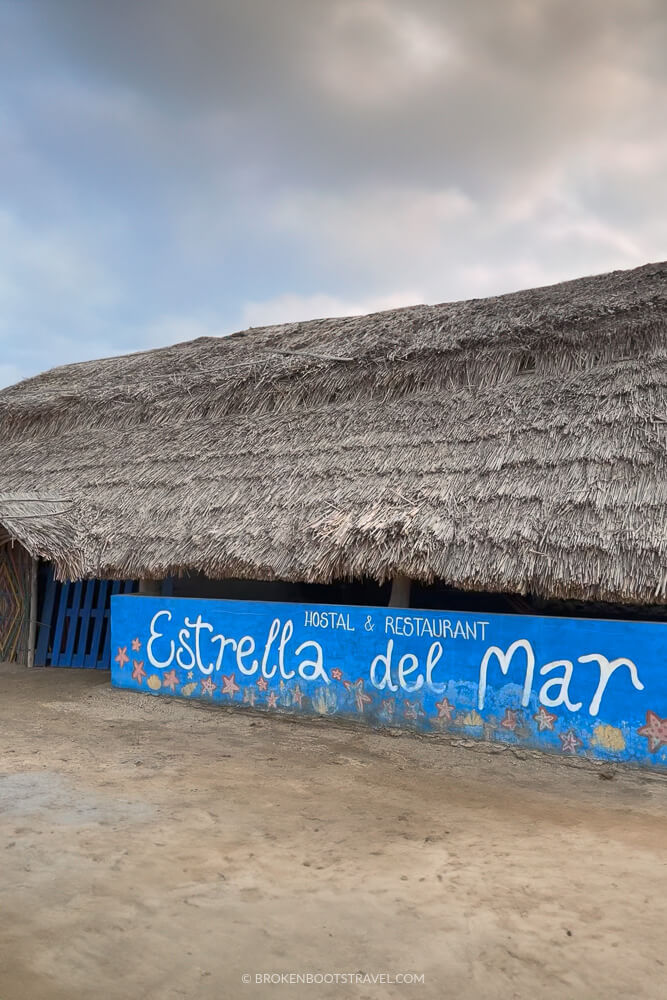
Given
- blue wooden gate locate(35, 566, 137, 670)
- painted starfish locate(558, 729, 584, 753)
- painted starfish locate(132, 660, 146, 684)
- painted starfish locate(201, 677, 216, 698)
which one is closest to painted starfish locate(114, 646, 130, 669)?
painted starfish locate(132, 660, 146, 684)

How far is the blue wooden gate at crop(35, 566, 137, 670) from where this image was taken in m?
10.8

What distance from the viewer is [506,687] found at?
658 centimetres

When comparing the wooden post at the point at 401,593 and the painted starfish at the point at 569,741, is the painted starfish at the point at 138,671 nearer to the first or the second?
the wooden post at the point at 401,593

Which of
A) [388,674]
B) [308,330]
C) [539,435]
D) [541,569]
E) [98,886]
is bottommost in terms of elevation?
[98,886]

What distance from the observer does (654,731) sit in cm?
592

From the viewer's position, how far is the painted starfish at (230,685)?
26.8 feet

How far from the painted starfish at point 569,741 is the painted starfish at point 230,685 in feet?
11.3

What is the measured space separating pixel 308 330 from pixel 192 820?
9.05m

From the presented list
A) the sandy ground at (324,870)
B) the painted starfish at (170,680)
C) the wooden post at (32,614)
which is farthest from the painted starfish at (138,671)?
the wooden post at (32,614)

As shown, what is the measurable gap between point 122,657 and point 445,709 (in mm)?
4151

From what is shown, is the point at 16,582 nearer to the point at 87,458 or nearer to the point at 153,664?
the point at 87,458

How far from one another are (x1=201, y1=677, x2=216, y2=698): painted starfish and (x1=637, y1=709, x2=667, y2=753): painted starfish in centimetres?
442

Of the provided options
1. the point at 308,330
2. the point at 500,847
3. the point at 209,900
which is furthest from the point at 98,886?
the point at 308,330

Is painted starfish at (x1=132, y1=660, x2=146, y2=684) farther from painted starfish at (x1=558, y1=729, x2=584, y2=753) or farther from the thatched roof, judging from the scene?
painted starfish at (x1=558, y1=729, x2=584, y2=753)
